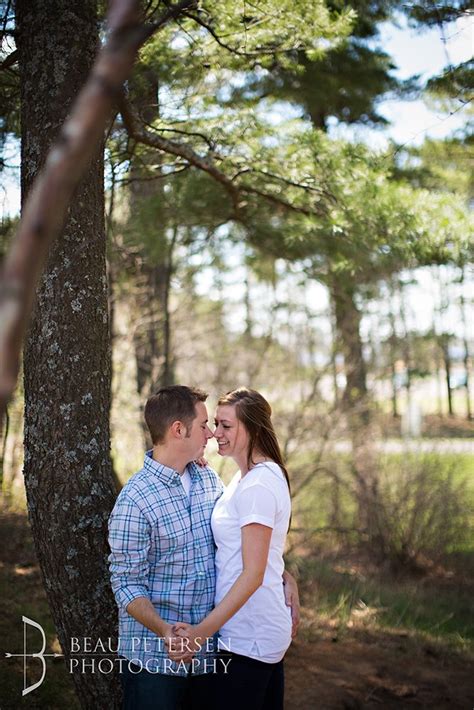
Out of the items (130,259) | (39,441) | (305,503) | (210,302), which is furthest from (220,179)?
(210,302)

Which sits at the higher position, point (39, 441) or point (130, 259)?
point (130, 259)

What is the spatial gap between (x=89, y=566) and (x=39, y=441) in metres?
0.56

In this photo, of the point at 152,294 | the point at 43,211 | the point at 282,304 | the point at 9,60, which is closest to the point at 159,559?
the point at 43,211

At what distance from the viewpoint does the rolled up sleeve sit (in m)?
2.49

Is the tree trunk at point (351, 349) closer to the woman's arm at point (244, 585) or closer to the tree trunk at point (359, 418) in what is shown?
the tree trunk at point (359, 418)

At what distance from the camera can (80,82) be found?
3.19m

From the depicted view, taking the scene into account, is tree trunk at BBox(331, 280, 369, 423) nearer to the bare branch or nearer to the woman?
the bare branch

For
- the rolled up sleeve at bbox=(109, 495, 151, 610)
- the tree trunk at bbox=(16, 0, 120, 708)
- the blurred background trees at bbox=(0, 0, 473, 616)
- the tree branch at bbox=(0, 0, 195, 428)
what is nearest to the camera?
the tree branch at bbox=(0, 0, 195, 428)

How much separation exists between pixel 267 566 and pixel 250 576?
0.75ft

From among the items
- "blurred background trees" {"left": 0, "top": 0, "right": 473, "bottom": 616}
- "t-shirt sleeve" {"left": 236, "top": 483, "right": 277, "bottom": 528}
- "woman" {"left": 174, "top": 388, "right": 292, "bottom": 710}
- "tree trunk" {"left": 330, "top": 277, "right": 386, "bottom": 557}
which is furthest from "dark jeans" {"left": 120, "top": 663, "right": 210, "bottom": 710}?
"tree trunk" {"left": 330, "top": 277, "right": 386, "bottom": 557}

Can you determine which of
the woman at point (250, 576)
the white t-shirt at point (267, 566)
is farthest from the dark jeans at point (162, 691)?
the white t-shirt at point (267, 566)

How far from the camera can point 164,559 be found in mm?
2607

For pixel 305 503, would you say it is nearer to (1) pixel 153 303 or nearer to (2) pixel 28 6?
(1) pixel 153 303

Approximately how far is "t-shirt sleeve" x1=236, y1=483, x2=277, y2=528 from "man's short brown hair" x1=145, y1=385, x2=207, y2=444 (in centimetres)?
36
